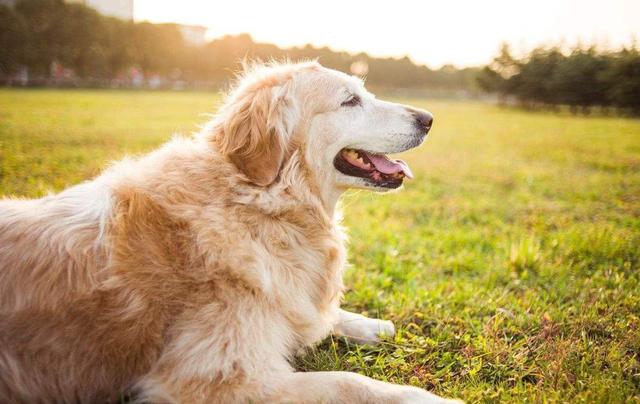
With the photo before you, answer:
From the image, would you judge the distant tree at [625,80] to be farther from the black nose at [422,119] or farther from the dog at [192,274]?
the dog at [192,274]

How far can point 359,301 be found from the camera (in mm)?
4027

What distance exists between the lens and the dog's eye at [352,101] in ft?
11.4

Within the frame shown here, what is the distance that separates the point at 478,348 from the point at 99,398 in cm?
236

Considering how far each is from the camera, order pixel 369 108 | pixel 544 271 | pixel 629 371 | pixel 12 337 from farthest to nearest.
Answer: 1. pixel 544 271
2. pixel 369 108
3. pixel 629 371
4. pixel 12 337

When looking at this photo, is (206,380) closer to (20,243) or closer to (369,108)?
(20,243)

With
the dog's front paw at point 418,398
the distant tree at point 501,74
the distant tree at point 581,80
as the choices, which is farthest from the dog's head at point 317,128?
the distant tree at point 501,74

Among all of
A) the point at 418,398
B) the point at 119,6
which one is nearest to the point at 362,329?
the point at 418,398

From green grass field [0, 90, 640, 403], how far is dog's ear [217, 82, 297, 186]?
129cm

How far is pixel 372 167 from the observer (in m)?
3.51

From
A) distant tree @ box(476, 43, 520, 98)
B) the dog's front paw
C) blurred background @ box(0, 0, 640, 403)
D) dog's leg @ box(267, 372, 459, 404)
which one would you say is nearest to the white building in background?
blurred background @ box(0, 0, 640, 403)

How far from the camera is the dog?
7.38 ft

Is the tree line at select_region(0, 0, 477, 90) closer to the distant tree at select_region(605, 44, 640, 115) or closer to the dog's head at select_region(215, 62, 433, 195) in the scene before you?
the distant tree at select_region(605, 44, 640, 115)

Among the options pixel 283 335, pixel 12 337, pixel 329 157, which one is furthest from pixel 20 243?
pixel 329 157

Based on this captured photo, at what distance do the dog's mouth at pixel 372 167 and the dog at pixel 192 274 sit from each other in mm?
173
